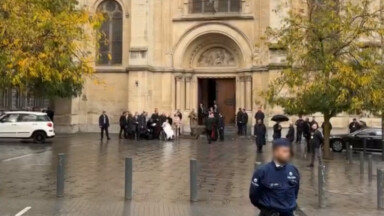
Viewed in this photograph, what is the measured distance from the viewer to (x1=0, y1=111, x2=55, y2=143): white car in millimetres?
26688

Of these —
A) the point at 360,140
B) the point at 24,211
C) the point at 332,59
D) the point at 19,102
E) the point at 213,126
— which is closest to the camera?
the point at 24,211

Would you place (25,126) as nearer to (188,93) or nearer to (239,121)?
(239,121)

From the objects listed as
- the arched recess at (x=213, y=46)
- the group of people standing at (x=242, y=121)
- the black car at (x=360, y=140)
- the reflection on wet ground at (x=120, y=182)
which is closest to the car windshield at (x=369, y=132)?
the black car at (x=360, y=140)

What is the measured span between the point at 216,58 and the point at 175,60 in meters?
2.81

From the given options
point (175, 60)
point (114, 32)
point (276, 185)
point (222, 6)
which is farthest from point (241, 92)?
point (276, 185)

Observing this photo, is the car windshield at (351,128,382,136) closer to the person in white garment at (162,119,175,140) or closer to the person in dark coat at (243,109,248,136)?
the person in dark coat at (243,109,248,136)

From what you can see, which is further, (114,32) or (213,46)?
(114,32)

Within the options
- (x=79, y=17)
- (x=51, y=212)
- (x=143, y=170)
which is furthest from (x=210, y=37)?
(x=51, y=212)

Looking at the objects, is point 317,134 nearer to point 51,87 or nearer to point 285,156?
point 285,156

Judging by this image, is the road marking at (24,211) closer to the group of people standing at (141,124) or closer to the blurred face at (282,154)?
the blurred face at (282,154)

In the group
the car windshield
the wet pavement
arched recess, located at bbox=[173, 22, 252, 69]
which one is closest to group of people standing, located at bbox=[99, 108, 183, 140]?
arched recess, located at bbox=[173, 22, 252, 69]

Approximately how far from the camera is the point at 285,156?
5.26 m

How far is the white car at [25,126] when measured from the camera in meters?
26.7

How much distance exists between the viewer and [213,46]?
35656mm
